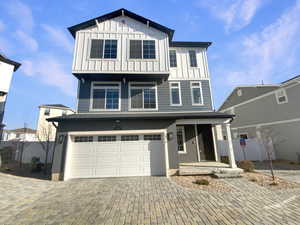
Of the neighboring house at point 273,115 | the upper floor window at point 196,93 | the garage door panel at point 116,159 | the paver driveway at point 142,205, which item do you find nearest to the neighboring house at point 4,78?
the paver driveway at point 142,205

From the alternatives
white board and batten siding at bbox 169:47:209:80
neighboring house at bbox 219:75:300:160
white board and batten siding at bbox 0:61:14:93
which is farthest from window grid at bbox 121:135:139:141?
white board and batten siding at bbox 0:61:14:93

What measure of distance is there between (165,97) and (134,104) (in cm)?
237

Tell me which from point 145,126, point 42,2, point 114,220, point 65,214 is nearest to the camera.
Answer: point 114,220

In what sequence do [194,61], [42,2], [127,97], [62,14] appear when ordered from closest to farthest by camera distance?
[42,2]
[62,14]
[127,97]
[194,61]

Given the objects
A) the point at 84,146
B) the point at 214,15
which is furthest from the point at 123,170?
the point at 214,15

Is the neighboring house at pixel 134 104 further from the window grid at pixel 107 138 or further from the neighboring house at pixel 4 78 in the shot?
the neighboring house at pixel 4 78

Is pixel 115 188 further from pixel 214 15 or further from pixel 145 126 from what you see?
pixel 214 15

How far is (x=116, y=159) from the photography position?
750 cm

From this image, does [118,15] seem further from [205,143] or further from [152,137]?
[205,143]

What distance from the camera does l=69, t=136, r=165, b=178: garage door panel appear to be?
288 inches

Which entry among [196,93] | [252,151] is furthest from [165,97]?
[252,151]

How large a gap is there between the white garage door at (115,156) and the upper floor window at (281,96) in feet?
43.3

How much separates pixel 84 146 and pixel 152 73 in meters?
6.27

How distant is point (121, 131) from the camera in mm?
7574
